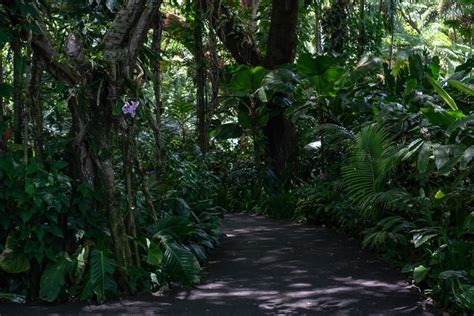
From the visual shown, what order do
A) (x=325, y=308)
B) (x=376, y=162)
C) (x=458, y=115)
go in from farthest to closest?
(x=376, y=162), (x=458, y=115), (x=325, y=308)

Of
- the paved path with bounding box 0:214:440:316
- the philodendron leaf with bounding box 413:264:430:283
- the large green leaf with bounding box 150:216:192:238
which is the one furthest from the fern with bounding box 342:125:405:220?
the large green leaf with bounding box 150:216:192:238

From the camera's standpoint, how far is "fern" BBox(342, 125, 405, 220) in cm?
789

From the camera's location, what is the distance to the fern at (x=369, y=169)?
7.89 m

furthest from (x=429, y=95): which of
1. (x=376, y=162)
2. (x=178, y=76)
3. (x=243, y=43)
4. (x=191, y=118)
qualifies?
(x=178, y=76)

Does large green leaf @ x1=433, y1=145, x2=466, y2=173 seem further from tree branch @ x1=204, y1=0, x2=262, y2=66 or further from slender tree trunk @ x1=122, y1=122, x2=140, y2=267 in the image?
tree branch @ x1=204, y1=0, x2=262, y2=66

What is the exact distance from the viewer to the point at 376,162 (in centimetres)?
826

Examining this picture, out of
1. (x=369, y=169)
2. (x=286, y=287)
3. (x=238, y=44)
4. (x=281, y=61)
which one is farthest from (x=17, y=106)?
(x=238, y=44)

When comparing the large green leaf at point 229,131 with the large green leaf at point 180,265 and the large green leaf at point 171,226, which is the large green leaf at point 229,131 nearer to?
the large green leaf at point 171,226

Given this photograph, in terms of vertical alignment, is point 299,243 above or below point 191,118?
below

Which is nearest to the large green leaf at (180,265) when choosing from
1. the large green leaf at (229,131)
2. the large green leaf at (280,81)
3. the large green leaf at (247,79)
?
the large green leaf at (280,81)

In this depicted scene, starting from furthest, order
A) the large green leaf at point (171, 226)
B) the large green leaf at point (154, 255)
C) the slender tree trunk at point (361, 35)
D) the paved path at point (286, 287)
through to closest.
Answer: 1. the slender tree trunk at point (361, 35)
2. the large green leaf at point (171, 226)
3. the large green leaf at point (154, 255)
4. the paved path at point (286, 287)

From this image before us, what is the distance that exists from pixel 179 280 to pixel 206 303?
21.1 inches

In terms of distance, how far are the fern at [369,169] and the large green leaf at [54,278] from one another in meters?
3.76

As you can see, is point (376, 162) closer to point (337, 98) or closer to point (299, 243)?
point (299, 243)
